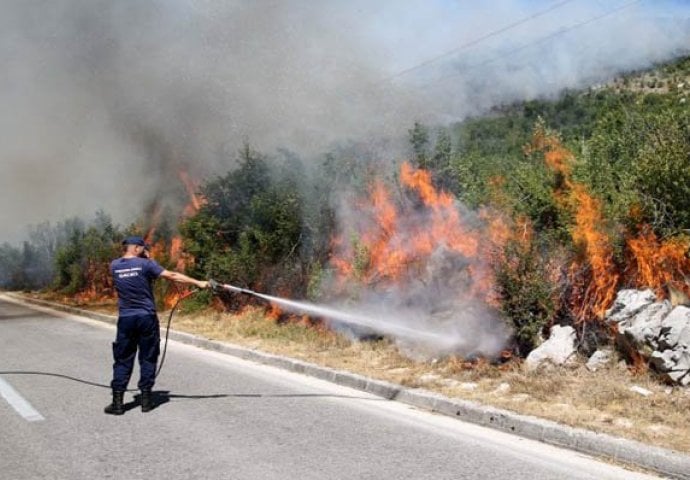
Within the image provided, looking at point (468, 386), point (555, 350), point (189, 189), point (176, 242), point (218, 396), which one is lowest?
point (218, 396)

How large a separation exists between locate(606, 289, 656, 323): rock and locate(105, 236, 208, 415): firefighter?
382 cm

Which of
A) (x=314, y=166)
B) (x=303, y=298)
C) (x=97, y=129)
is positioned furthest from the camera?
(x=97, y=129)

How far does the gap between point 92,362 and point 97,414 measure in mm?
2934

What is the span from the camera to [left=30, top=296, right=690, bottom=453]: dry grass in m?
4.54

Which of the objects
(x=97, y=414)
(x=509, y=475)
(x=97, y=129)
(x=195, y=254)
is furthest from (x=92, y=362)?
(x=97, y=129)

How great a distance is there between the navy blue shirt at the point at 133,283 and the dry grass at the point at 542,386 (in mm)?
2514

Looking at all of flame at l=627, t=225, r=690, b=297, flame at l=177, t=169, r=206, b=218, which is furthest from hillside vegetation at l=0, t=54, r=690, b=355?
flame at l=177, t=169, r=206, b=218

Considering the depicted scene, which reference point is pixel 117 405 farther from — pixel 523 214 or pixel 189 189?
pixel 189 189

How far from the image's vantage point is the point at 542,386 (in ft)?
18.3

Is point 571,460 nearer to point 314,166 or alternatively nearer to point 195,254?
point 314,166

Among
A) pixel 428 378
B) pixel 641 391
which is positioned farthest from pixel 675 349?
pixel 428 378

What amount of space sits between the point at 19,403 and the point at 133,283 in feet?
5.04

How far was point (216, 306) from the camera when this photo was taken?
12438 mm

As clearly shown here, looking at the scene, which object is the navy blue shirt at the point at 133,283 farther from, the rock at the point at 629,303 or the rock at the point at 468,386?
the rock at the point at 629,303
